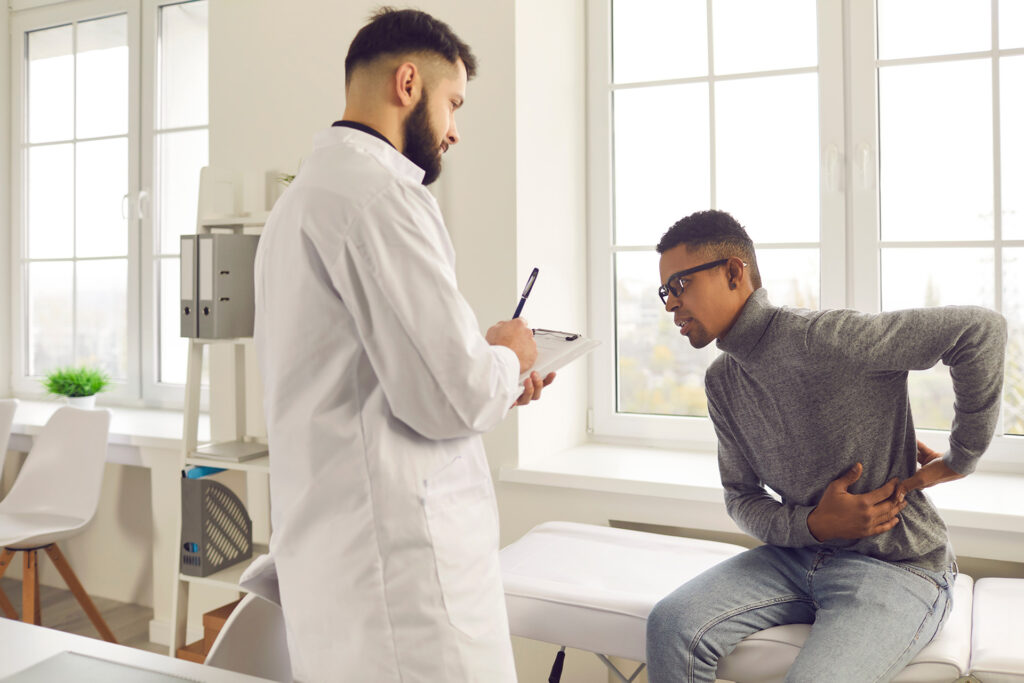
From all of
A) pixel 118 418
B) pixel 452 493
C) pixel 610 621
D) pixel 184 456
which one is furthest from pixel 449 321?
pixel 118 418

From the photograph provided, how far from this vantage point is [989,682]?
57.3 inches

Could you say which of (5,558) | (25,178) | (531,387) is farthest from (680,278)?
(25,178)

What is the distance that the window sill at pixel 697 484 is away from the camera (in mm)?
1964

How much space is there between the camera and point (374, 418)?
121 centimetres

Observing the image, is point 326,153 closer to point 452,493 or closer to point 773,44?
point 452,493

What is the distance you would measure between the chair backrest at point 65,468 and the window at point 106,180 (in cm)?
58

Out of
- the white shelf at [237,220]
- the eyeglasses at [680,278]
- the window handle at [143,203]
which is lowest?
the eyeglasses at [680,278]

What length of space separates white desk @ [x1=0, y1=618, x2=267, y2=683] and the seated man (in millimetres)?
866

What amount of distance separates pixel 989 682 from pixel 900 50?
1.73 m

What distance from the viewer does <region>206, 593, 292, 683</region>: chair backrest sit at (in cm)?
124

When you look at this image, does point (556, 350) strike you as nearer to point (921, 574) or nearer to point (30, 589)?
point (921, 574)

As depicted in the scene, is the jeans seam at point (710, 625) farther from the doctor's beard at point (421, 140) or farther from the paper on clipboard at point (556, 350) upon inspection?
the doctor's beard at point (421, 140)

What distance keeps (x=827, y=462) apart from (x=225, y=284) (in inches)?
66.9

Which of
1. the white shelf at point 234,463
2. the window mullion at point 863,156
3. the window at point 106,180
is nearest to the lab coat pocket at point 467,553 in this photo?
the white shelf at point 234,463
